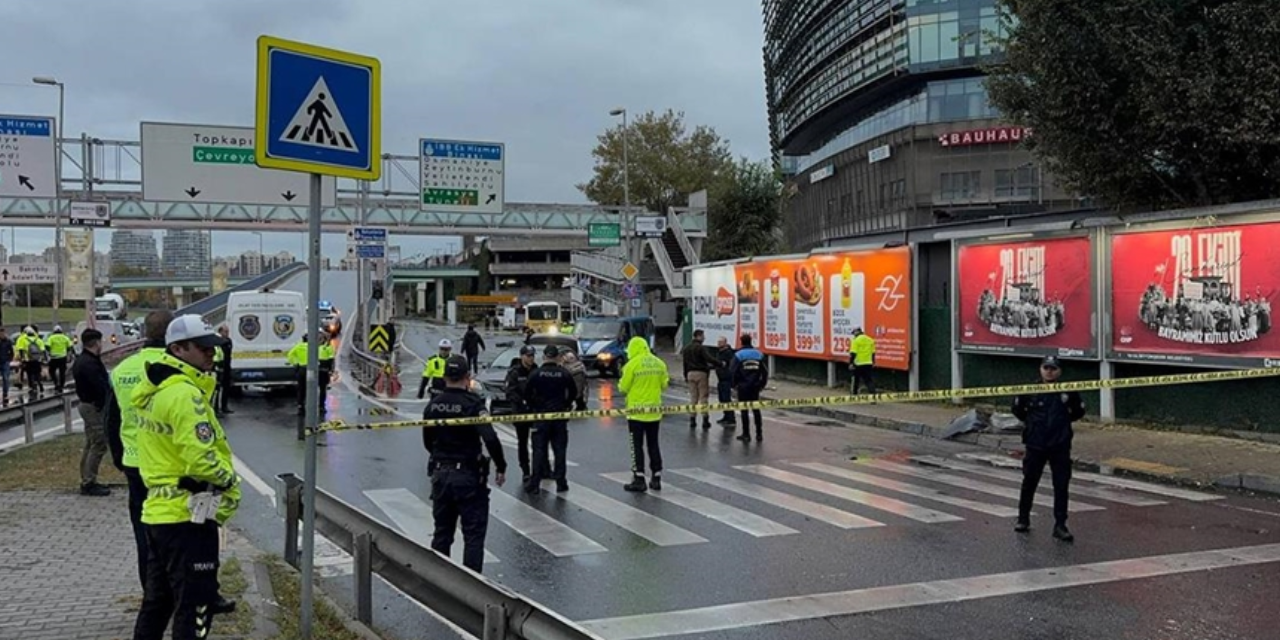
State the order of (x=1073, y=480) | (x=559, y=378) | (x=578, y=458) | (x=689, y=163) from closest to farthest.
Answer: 1. (x=559, y=378)
2. (x=1073, y=480)
3. (x=578, y=458)
4. (x=689, y=163)

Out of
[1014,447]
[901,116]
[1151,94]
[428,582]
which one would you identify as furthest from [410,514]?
[901,116]

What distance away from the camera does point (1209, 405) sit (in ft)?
47.9

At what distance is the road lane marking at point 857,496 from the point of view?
9.45m

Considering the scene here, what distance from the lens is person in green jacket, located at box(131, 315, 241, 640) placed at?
14.6 feet

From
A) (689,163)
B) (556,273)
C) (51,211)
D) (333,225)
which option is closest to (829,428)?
(333,225)

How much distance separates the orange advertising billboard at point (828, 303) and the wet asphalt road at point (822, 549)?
809 cm

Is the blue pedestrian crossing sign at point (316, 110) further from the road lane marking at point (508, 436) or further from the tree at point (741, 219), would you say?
the tree at point (741, 219)

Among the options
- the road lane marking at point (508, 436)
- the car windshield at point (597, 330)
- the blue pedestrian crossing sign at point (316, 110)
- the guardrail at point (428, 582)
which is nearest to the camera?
the guardrail at point (428, 582)

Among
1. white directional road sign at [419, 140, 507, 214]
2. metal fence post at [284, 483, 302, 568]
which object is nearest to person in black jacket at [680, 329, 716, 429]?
metal fence post at [284, 483, 302, 568]

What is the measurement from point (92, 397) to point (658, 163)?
54992 mm

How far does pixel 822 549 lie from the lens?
8.16 metres

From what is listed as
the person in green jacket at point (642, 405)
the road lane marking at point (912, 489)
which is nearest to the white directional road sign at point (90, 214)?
the person in green jacket at point (642, 405)

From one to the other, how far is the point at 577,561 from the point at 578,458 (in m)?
5.73

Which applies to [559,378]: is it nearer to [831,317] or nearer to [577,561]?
[577,561]
